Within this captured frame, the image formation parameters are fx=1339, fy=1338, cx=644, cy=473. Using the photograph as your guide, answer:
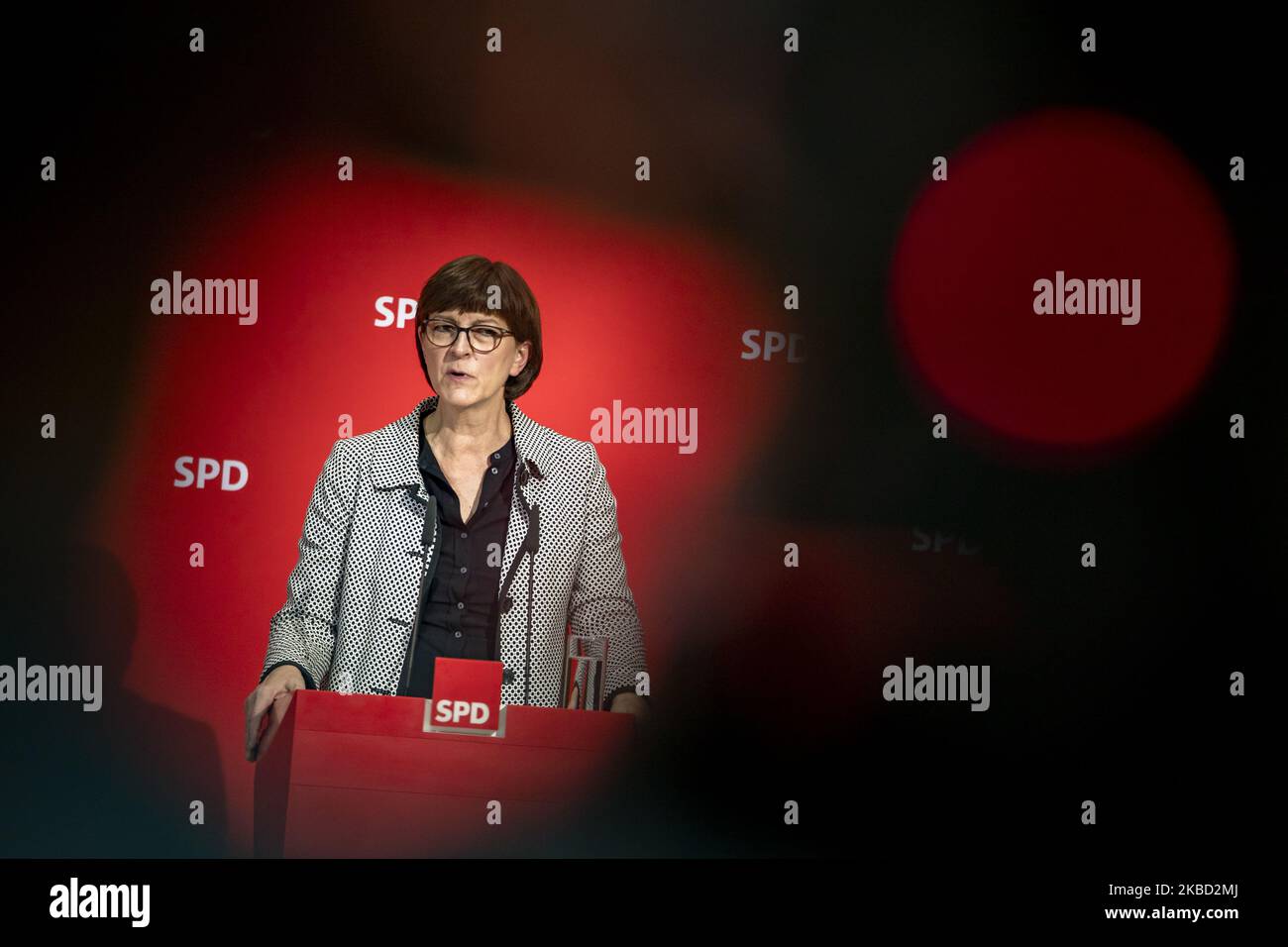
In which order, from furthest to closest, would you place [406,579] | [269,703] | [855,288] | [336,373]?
1. [855,288]
2. [336,373]
3. [406,579]
4. [269,703]

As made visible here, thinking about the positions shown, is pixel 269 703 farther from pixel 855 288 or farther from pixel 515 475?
pixel 855 288

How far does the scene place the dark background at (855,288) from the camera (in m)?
3.44

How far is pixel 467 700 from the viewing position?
2.61 meters

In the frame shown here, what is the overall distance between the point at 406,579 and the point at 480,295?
677 mm

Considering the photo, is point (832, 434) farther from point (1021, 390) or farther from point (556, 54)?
point (556, 54)

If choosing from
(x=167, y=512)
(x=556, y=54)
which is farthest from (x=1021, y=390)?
(x=167, y=512)

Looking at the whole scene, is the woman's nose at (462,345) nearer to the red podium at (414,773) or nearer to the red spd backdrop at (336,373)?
the red spd backdrop at (336,373)

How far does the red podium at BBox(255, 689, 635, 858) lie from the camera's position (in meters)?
2.58

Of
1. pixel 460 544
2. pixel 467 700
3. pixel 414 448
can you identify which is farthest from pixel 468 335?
pixel 467 700

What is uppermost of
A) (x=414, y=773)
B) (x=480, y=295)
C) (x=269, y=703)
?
(x=480, y=295)

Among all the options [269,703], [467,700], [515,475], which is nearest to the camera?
[467,700]

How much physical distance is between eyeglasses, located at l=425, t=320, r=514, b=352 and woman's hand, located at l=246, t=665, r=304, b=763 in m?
0.82

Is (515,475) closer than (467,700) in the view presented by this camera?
No

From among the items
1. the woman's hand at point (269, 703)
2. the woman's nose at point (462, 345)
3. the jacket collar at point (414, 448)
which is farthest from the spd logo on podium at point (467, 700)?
the woman's nose at point (462, 345)
